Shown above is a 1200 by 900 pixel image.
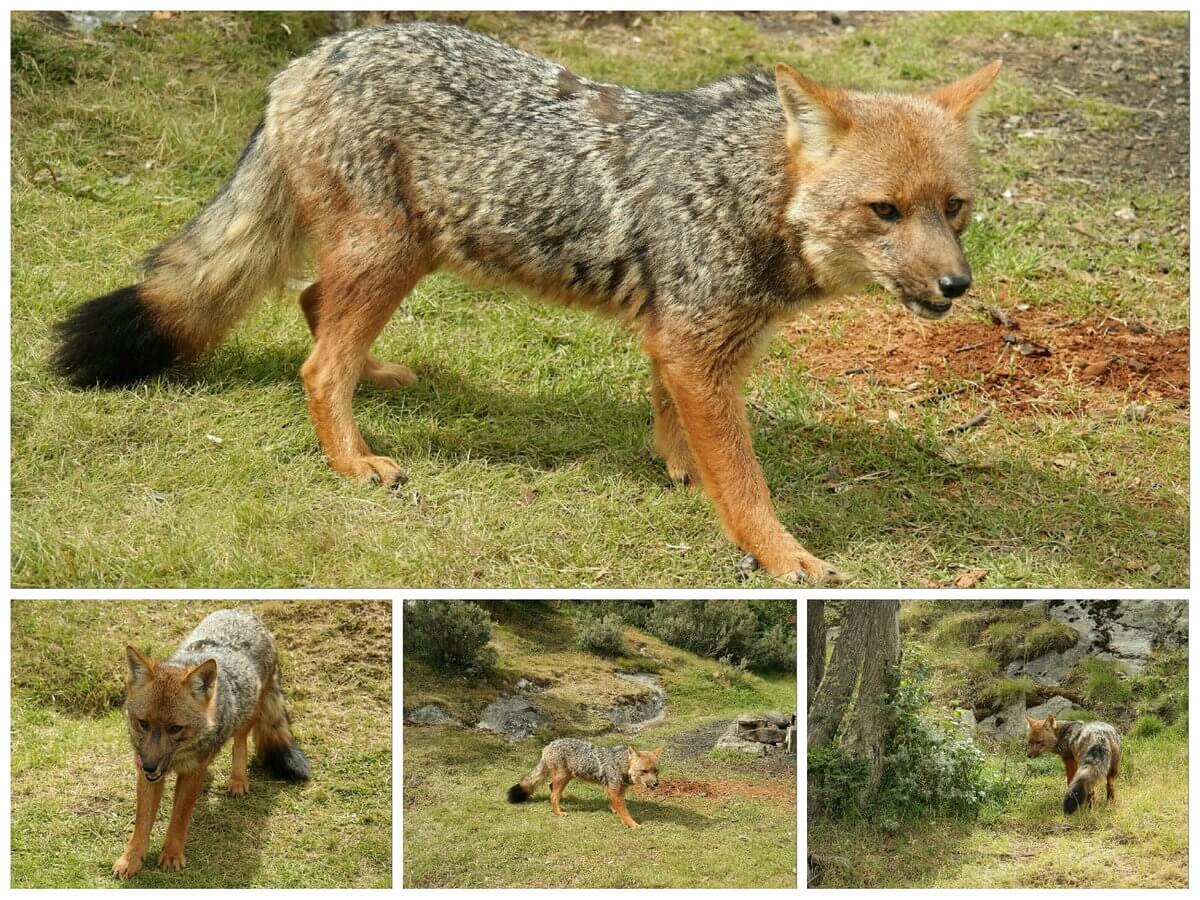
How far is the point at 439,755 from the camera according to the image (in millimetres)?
5281

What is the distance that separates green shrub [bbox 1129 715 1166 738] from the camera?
5.53 metres

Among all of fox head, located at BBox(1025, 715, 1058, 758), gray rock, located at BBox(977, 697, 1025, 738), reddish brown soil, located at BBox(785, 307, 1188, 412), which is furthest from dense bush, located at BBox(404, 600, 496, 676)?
reddish brown soil, located at BBox(785, 307, 1188, 412)

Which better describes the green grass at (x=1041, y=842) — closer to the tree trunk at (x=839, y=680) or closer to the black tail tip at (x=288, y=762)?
the tree trunk at (x=839, y=680)

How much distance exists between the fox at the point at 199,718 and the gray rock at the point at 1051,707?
3.15m

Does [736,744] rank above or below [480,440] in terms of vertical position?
below

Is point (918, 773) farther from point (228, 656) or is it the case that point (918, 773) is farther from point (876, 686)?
point (228, 656)

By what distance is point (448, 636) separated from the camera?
534cm

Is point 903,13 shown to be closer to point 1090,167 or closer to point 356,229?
point 1090,167

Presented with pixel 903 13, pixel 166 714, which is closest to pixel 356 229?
pixel 166 714

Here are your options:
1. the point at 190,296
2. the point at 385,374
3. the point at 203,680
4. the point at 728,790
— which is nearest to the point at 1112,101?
the point at 385,374

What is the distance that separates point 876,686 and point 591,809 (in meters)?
1.29

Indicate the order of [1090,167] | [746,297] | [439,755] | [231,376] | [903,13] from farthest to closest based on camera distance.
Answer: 1. [903,13]
2. [1090,167]
3. [231,376]
4. [746,297]
5. [439,755]

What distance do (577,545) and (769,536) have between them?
3.28 feet

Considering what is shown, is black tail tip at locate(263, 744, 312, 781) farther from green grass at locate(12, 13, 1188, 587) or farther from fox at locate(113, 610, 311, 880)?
green grass at locate(12, 13, 1188, 587)
